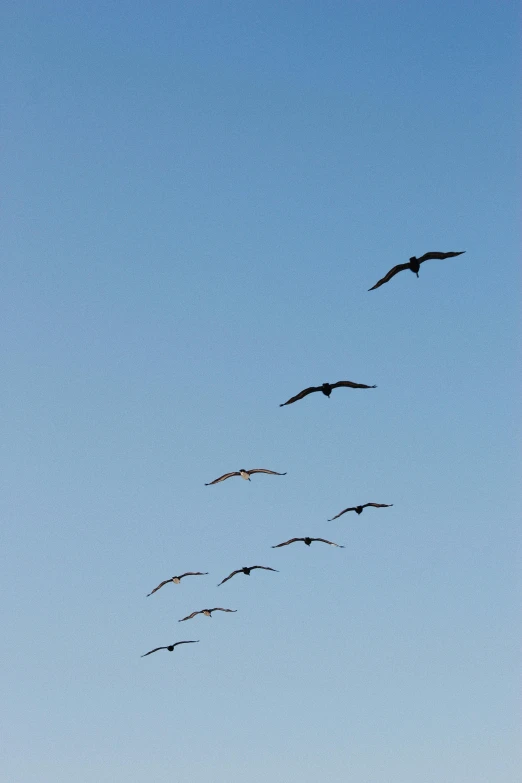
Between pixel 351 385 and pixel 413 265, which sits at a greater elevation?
pixel 413 265

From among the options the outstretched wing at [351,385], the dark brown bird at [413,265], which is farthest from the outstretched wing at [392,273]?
the outstretched wing at [351,385]

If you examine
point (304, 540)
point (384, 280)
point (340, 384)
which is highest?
point (384, 280)

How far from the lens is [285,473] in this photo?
193 ft

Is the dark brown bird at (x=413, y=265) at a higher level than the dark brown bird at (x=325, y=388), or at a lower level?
higher

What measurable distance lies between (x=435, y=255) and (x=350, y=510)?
77.9 ft

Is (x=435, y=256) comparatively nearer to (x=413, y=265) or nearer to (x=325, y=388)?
(x=413, y=265)

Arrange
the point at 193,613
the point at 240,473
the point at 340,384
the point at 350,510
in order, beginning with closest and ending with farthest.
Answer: the point at 340,384
the point at 240,473
the point at 350,510
the point at 193,613

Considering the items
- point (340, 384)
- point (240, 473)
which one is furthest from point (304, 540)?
point (340, 384)

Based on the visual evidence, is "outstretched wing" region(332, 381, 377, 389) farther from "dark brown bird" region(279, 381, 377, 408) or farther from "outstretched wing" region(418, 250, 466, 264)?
"outstretched wing" region(418, 250, 466, 264)

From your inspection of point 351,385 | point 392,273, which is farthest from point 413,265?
point 351,385

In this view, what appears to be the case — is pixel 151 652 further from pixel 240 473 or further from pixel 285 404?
pixel 285 404

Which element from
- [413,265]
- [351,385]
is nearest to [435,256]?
[413,265]

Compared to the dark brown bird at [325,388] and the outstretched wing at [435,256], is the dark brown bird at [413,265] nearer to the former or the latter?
the outstretched wing at [435,256]

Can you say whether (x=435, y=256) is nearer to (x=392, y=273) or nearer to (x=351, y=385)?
(x=392, y=273)
